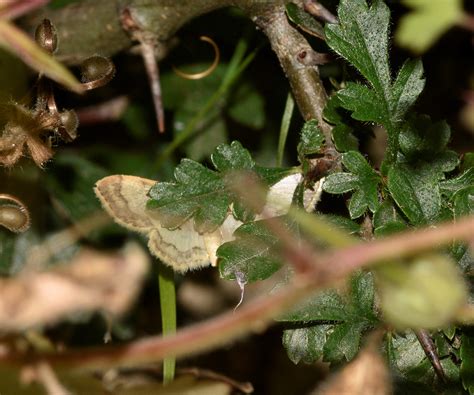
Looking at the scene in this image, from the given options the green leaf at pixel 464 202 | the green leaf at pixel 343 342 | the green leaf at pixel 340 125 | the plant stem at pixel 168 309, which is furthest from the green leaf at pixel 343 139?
the plant stem at pixel 168 309

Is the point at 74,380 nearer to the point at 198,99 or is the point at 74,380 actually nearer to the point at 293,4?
the point at 293,4

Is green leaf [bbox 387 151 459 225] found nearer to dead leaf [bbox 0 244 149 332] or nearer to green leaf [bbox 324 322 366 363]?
green leaf [bbox 324 322 366 363]

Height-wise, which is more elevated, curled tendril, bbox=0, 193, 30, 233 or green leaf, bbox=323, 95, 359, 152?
green leaf, bbox=323, 95, 359, 152

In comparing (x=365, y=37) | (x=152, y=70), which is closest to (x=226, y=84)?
(x=152, y=70)

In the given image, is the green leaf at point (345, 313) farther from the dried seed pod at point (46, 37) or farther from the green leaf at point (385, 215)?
the dried seed pod at point (46, 37)

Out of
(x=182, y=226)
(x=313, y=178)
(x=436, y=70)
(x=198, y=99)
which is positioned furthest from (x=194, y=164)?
(x=436, y=70)

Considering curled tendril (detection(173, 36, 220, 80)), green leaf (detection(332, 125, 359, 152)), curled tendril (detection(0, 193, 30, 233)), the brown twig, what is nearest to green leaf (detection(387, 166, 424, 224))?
green leaf (detection(332, 125, 359, 152))
